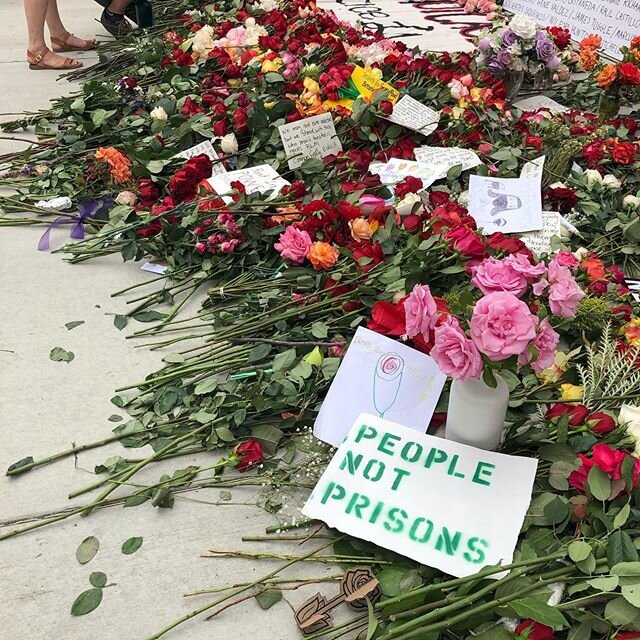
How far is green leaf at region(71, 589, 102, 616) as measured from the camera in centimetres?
100

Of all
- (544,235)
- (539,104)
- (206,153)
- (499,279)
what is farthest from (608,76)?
(499,279)

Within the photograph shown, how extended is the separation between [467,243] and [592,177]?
2.43 ft

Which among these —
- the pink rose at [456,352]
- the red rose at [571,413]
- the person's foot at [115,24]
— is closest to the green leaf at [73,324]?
the pink rose at [456,352]

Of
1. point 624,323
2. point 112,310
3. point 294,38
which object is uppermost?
point 294,38

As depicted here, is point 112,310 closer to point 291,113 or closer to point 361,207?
point 361,207

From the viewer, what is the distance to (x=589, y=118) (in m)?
2.39

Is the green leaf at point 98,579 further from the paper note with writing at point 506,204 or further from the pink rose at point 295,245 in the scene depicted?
the paper note with writing at point 506,204

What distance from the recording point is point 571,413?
3.87 ft

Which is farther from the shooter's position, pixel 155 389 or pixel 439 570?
pixel 155 389

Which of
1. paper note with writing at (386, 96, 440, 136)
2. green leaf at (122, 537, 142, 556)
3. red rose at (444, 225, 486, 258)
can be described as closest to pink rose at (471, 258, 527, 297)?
red rose at (444, 225, 486, 258)

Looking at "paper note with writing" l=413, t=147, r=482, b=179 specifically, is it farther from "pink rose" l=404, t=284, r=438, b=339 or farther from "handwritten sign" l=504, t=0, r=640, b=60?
"handwritten sign" l=504, t=0, r=640, b=60

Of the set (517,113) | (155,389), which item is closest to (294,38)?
(517,113)

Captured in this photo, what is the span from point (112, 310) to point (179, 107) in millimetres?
985

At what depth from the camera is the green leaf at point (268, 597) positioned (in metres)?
1.01
